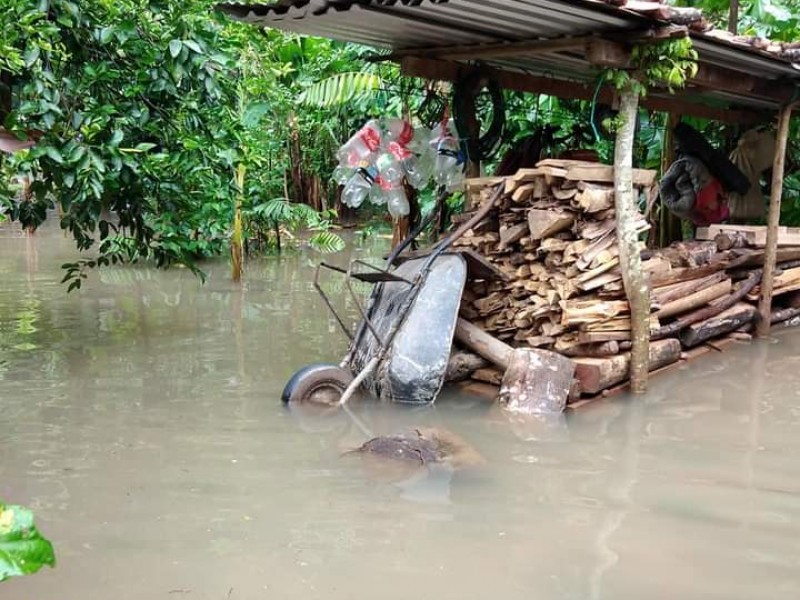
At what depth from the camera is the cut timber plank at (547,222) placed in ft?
20.7

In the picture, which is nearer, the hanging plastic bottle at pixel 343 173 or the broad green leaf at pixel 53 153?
the broad green leaf at pixel 53 153

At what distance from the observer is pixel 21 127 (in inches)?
220

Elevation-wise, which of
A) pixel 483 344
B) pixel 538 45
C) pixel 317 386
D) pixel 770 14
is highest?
pixel 770 14

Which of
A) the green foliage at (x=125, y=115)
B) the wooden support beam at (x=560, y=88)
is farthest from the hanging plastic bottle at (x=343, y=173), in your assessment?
the wooden support beam at (x=560, y=88)

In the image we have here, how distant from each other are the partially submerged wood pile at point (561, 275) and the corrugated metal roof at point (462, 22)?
1.05 meters

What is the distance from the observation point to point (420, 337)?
19.8 feet

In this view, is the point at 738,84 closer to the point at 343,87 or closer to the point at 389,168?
the point at 389,168

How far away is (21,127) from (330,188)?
16163mm

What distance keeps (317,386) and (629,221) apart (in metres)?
2.67

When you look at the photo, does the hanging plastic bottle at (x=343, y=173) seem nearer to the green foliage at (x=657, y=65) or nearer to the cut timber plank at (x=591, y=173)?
the cut timber plank at (x=591, y=173)

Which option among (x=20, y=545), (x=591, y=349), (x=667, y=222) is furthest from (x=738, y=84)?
(x=20, y=545)

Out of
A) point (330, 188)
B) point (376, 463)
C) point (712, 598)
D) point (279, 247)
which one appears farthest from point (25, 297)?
point (330, 188)

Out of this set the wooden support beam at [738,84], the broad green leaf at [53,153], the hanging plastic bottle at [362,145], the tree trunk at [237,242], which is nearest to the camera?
the broad green leaf at [53,153]

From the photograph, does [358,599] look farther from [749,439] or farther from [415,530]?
[749,439]
